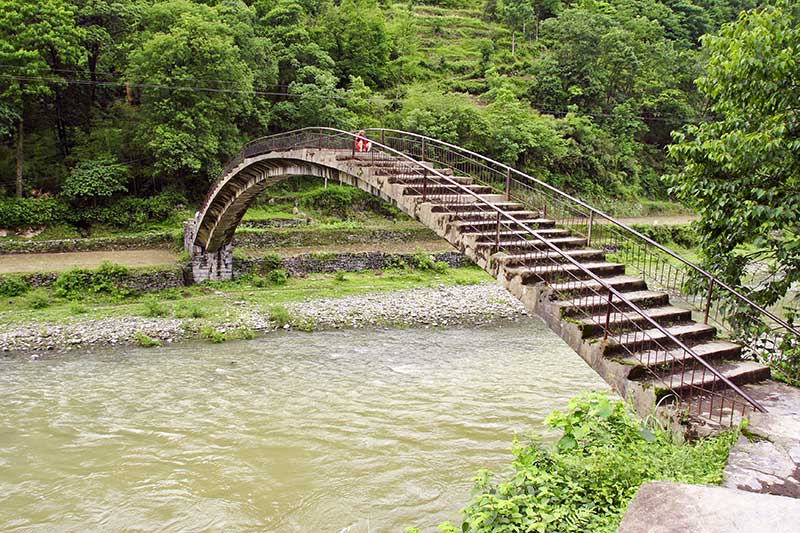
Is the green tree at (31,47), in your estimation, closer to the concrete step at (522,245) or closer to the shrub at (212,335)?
the shrub at (212,335)

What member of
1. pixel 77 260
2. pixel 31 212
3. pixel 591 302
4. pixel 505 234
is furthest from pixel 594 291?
pixel 31 212

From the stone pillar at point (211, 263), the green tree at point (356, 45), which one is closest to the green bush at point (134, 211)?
the stone pillar at point (211, 263)

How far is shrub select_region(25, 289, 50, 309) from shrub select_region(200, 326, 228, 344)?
6.10 m

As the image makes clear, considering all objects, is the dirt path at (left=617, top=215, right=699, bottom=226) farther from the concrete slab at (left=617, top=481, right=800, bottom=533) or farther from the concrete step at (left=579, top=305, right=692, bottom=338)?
the concrete slab at (left=617, top=481, right=800, bottom=533)

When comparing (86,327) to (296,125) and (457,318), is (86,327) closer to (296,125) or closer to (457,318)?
(457,318)

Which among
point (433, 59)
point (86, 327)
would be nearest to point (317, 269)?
point (86, 327)

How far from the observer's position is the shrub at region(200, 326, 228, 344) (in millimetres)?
18391

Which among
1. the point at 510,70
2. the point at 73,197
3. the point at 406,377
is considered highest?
the point at 510,70

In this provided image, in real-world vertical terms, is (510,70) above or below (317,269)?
above

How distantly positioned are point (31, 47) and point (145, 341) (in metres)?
16.7

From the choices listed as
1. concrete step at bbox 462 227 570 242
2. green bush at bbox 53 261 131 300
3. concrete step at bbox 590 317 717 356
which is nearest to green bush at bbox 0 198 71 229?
green bush at bbox 53 261 131 300

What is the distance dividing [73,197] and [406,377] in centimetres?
2143

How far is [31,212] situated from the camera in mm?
26500

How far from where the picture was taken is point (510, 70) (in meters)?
55.7
